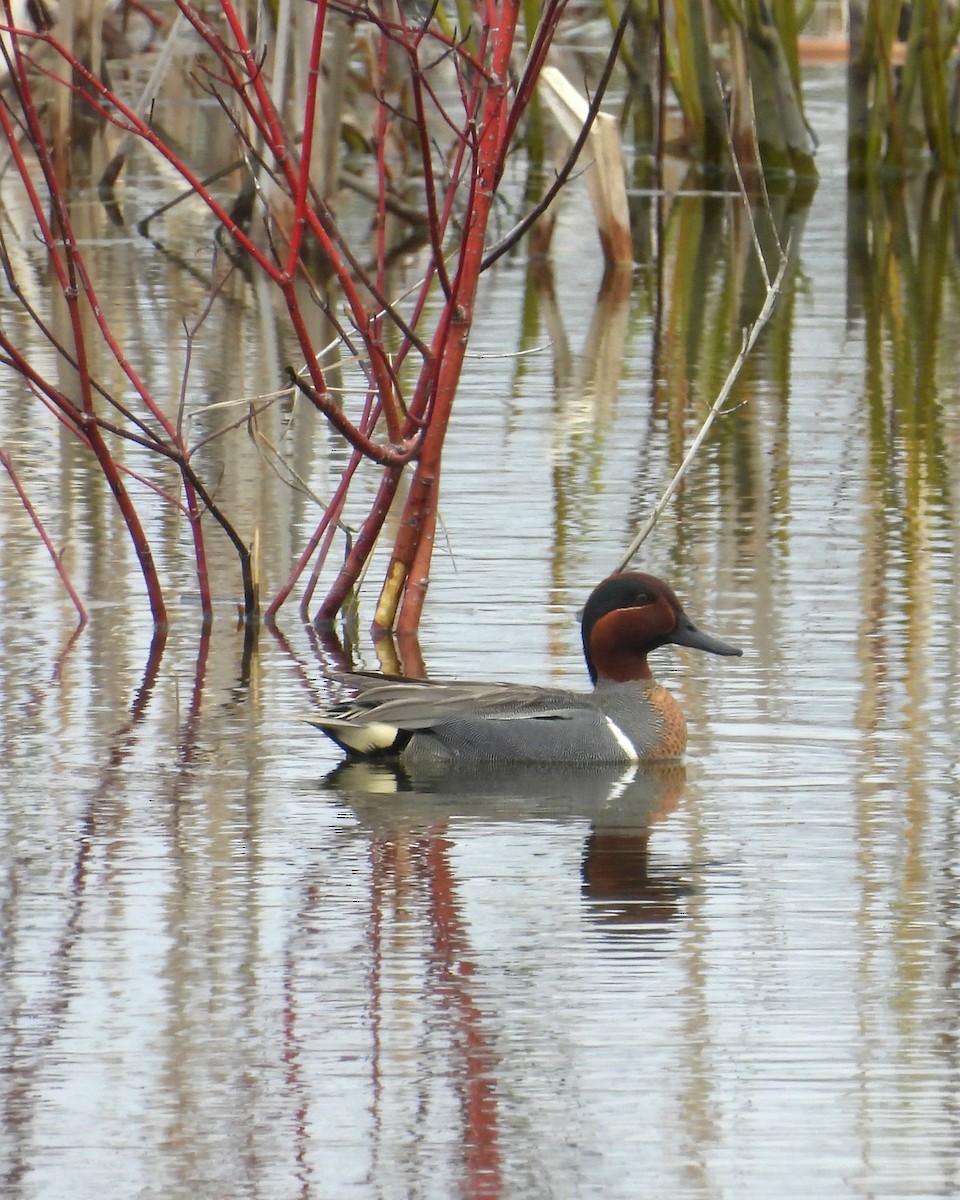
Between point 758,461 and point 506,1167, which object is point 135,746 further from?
point 758,461

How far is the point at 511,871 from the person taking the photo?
18.3ft

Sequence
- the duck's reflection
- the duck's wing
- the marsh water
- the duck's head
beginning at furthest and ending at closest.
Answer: the duck's head, the duck's wing, the duck's reflection, the marsh water

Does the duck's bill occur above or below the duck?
above

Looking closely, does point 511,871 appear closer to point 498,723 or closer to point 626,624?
point 498,723

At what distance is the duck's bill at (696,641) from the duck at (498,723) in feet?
0.67

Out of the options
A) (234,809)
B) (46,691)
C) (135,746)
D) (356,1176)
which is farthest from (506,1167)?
(46,691)

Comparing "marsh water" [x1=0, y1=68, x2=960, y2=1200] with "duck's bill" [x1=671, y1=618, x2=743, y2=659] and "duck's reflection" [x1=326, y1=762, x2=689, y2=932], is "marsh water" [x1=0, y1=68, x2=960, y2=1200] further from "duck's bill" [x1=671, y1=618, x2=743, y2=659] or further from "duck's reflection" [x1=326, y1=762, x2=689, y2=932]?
"duck's bill" [x1=671, y1=618, x2=743, y2=659]

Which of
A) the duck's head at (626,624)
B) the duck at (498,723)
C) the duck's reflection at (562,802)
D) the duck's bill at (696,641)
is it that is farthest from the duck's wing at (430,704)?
the duck's bill at (696,641)

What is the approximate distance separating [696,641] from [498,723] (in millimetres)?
727

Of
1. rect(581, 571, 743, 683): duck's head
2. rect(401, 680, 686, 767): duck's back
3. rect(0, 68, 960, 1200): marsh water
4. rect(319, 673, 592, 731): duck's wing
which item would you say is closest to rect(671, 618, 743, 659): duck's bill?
rect(581, 571, 743, 683): duck's head

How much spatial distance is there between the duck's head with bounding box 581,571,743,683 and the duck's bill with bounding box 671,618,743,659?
1 cm

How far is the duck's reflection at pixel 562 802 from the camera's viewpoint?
5.58m

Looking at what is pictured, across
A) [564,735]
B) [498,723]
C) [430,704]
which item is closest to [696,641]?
[564,735]

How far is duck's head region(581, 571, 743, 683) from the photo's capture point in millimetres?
6816
